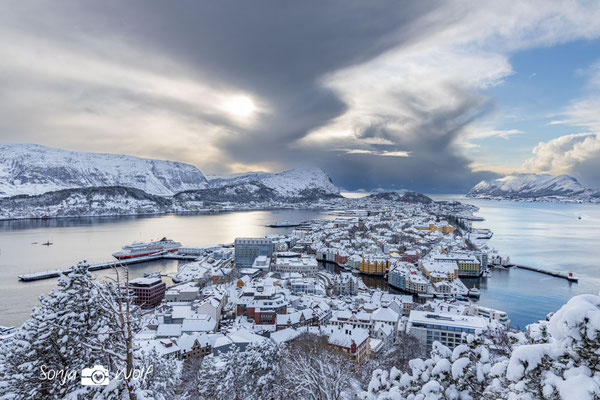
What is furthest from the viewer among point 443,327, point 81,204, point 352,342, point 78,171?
point 78,171

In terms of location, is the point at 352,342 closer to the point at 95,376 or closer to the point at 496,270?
the point at 95,376

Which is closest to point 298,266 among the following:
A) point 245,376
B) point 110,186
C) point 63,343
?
point 245,376

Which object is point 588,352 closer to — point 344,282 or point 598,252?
point 344,282

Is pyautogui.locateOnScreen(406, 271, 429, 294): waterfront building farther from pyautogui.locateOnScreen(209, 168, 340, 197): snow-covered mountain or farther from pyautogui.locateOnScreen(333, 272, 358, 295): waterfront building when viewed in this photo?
pyautogui.locateOnScreen(209, 168, 340, 197): snow-covered mountain

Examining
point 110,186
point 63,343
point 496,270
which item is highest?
point 110,186

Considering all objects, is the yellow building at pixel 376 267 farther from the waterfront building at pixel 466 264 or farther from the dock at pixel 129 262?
the dock at pixel 129 262

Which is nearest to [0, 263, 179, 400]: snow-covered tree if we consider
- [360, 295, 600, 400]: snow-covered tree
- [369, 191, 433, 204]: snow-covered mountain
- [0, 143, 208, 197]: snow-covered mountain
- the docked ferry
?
[360, 295, 600, 400]: snow-covered tree
